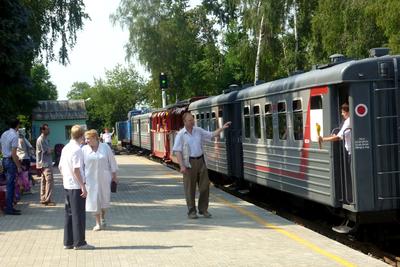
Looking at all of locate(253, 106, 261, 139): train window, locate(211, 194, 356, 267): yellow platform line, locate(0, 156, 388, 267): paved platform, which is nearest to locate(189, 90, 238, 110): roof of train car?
locate(253, 106, 261, 139): train window

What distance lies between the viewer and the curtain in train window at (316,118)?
420 inches

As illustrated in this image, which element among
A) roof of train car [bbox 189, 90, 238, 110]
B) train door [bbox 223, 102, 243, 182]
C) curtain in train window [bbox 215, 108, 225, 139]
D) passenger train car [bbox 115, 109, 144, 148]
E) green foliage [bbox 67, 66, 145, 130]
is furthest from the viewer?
green foliage [bbox 67, 66, 145, 130]

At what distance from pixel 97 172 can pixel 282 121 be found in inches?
163

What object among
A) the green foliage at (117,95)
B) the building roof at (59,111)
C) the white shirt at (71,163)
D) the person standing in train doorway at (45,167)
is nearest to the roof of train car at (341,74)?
the white shirt at (71,163)

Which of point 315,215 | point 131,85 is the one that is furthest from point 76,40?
point 131,85

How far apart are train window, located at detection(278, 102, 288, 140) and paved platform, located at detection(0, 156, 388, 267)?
1521mm

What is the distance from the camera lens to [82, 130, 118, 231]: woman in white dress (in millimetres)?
10352

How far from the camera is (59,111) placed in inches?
1706

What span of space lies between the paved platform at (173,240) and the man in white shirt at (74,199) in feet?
0.65

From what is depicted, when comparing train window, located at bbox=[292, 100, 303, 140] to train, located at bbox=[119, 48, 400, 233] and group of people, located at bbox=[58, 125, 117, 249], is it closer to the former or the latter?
train, located at bbox=[119, 48, 400, 233]

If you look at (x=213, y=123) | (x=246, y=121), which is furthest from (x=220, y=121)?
(x=246, y=121)

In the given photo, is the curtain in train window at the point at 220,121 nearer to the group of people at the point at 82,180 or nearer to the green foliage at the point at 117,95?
the group of people at the point at 82,180

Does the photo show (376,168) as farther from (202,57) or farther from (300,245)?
(202,57)

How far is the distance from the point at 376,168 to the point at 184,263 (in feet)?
10.6
